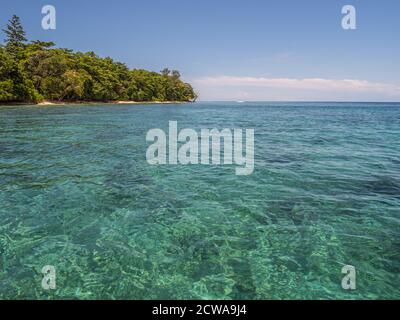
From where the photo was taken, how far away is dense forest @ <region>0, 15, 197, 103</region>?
6125cm

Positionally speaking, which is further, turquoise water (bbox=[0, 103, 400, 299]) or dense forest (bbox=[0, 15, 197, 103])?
dense forest (bbox=[0, 15, 197, 103])

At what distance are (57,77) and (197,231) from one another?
8662cm

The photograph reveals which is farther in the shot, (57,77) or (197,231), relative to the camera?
(57,77)

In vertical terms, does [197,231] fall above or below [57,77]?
below

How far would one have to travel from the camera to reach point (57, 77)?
7862 centimetres

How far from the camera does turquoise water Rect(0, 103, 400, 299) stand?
5.27 metres

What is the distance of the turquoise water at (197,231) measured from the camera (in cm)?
527

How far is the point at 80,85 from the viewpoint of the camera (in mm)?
81250

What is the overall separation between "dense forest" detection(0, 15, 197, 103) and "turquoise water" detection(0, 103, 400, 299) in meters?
60.1

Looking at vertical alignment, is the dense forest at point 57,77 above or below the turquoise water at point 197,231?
above

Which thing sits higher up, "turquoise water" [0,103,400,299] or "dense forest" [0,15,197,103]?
"dense forest" [0,15,197,103]

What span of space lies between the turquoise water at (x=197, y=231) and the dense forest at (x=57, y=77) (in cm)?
6005
